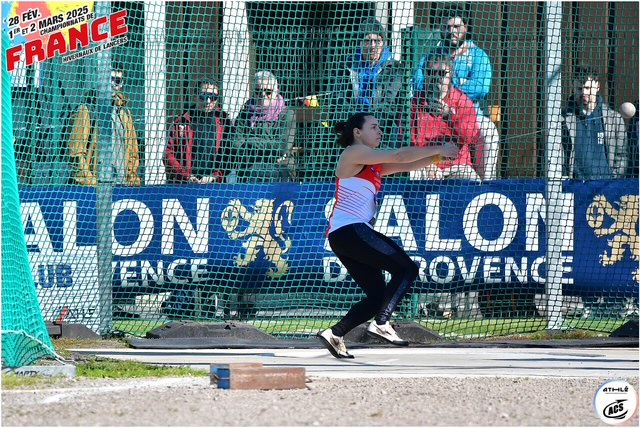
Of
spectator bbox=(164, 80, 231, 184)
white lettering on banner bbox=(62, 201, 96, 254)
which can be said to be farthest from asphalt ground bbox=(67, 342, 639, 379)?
spectator bbox=(164, 80, 231, 184)

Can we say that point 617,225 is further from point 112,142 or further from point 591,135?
point 112,142

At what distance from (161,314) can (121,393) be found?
16.8 feet

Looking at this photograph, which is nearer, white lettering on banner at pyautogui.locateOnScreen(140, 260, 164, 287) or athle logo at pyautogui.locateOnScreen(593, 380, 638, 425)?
athle logo at pyautogui.locateOnScreen(593, 380, 638, 425)

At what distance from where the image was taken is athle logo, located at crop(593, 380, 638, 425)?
620cm

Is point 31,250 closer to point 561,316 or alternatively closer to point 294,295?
point 294,295

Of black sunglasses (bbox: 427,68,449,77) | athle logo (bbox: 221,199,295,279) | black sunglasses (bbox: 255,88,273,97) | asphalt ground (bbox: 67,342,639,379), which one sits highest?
black sunglasses (bbox: 427,68,449,77)

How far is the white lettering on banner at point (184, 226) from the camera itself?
11.9m

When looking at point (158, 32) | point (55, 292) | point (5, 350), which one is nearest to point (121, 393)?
point (5, 350)

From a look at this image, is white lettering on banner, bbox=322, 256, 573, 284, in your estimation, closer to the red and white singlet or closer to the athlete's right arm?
the red and white singlet

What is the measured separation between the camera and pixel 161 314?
11953 millimetres

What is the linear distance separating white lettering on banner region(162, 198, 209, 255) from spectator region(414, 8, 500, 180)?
2.61 metres

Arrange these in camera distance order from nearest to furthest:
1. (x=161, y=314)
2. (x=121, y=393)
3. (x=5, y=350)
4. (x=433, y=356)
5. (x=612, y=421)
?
(x=612, y=421) → (x=121, y=393) → (x=5, y=350) → (x=433, y=356) → (x=161, y=314)

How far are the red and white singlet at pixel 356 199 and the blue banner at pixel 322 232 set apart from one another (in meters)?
2.92

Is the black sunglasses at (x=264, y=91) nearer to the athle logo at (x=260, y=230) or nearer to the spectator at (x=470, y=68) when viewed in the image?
the athle logo at (x=260, y=230)
